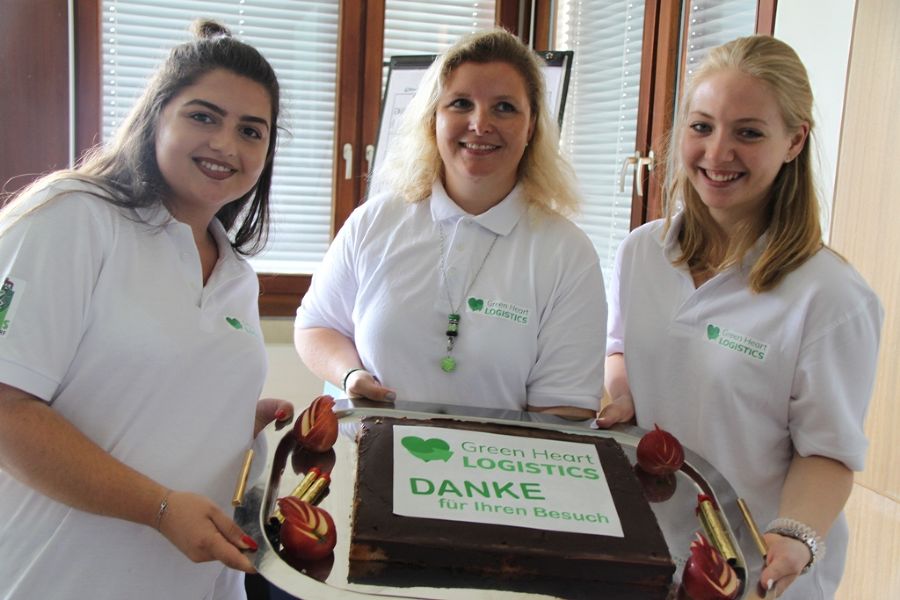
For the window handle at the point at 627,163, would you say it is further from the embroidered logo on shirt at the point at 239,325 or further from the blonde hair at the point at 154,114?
the embroidered logo on shirt at the point at 239,325

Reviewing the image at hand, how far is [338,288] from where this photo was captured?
1.74 meters

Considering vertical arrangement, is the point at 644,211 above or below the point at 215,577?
above

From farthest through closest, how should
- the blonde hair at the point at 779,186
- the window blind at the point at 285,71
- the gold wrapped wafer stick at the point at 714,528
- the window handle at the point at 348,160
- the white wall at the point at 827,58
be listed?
the window handle at the point at 348,160, the window blind at the point at 285,71, the white wall at the point at 827,58, the blonde hair at the point at 779,186, the gold wrapped wafer stick at the point at 714,528

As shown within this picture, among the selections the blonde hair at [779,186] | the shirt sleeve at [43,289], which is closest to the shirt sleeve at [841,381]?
the blonde hair at [779,186]

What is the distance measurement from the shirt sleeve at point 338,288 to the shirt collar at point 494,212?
0.61ft

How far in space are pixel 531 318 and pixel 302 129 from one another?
A: 9.11ft

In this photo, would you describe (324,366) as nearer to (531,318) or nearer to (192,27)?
(531,318)

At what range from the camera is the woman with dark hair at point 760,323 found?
1312 millimetres

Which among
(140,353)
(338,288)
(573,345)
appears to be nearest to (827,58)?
(573,345)

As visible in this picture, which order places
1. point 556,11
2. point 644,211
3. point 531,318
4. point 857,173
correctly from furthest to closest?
point 556,11
point 644,211
point 857,173
point 531,318

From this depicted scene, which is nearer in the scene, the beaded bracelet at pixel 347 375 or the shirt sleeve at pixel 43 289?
the shirt sleeve at pixel 43 289

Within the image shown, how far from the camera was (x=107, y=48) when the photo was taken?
12.2 ft

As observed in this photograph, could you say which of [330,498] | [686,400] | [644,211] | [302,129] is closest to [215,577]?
[330,498]

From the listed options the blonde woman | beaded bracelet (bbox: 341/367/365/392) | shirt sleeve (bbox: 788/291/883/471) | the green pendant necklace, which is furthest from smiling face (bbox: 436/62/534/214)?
shirt sleeve (bbox: 788/291/883/471)
